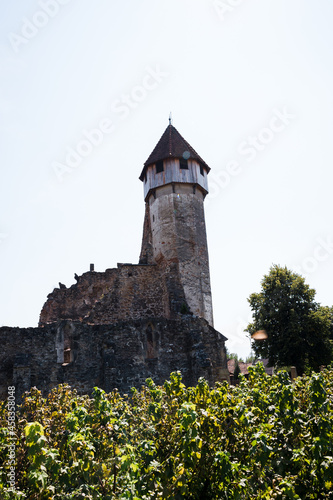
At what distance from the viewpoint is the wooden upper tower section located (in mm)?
28578

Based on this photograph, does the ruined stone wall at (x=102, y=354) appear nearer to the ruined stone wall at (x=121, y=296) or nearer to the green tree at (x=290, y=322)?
the ruined stone wall at (x=121, y=296)

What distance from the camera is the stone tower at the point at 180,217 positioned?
87.7 ft

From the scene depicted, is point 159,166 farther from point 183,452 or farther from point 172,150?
point 183,452

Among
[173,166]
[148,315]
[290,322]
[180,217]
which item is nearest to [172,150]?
[173,166]

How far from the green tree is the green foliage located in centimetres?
2288

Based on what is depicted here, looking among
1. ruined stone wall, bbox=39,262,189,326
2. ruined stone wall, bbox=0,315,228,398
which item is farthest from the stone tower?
ruined stone wall, bbox=0,315,228,398

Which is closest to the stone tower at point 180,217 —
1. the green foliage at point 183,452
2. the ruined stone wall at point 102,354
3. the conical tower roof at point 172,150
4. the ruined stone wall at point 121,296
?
the conical tower roof at point 172,150

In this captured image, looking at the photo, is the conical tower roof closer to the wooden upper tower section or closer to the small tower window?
the wooden upper tower section

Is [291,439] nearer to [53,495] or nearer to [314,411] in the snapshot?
[314,411]

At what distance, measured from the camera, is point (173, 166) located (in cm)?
2869

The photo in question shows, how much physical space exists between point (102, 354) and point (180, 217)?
36.9 feet

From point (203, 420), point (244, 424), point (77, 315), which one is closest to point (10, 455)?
point (203, 420)

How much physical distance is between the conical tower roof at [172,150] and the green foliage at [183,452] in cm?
2233

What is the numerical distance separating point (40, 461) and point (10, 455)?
1.62 m
